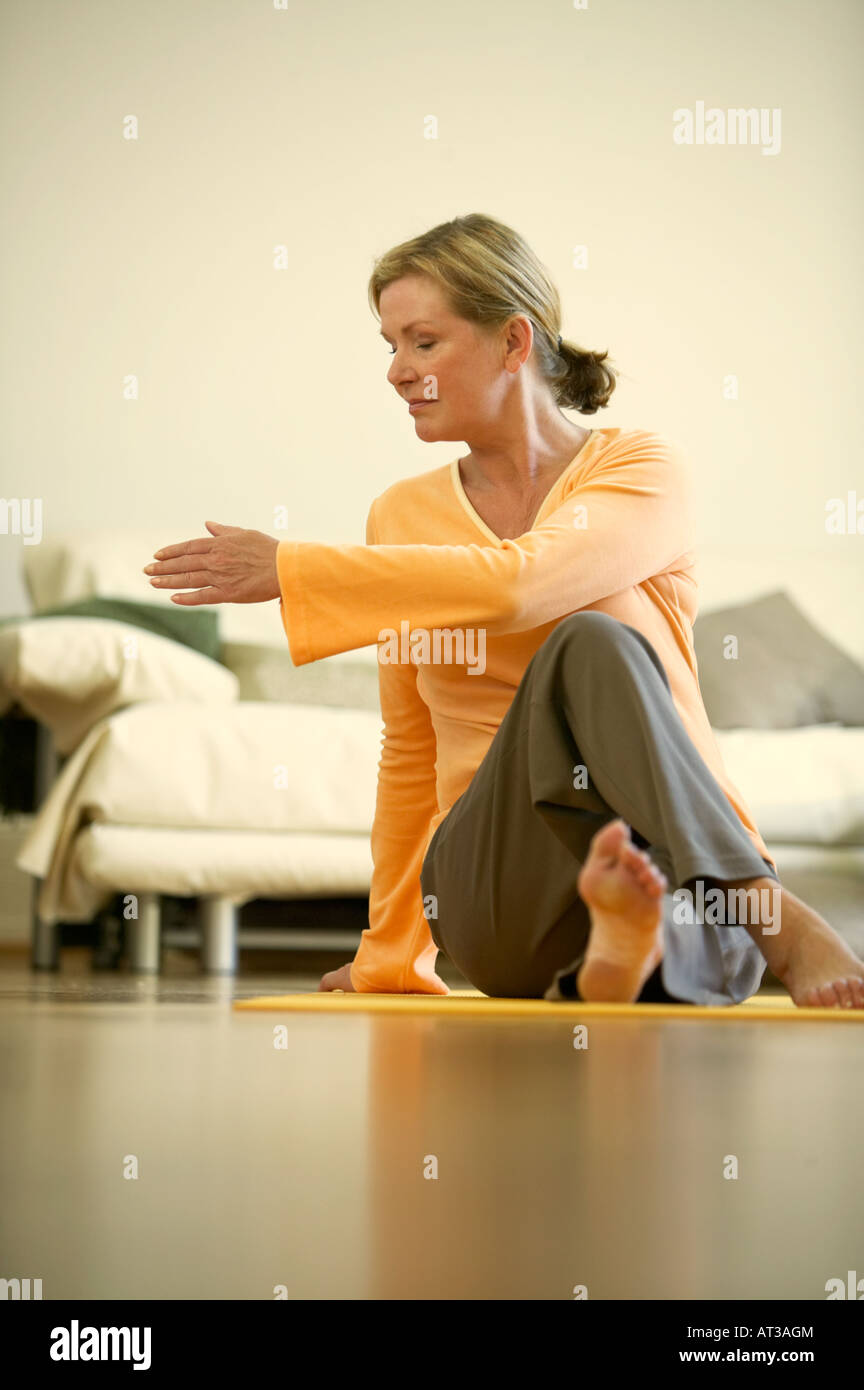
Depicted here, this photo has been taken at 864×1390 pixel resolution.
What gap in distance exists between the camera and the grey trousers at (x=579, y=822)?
1133 mm

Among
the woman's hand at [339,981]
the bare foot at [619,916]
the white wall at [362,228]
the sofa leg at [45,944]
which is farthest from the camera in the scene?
the white wall at [362,228]

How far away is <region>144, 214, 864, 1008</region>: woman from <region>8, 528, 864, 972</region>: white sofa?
86 centimetres

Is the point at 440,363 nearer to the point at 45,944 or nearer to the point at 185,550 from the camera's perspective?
the point at 185,550

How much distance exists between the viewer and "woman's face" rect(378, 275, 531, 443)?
60.3 inches

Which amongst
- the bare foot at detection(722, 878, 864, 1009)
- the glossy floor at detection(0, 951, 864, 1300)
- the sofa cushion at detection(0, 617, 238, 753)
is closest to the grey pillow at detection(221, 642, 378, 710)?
the sofa cushion at detection(0, 617, 238, 753)

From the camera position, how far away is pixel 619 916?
1054mm

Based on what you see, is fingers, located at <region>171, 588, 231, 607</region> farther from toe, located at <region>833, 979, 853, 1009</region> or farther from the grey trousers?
toe, located at <region>833, 979, 853, 1009</region>

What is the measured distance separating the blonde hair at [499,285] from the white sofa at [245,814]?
3.69 ft

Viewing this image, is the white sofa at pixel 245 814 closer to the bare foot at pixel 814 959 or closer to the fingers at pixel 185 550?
the fingers at pixel 185 550

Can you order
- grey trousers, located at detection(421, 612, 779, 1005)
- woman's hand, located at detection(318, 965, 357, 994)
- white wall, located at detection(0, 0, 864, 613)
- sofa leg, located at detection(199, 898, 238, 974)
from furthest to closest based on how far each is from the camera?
white wall, located at detection(0, 0, 864, 613) → sofa leg, located at detection(199, 898, 238, 974) → woman's hand, located at detection(318, 965, 357, 994) → grey trousers, located at detection(421, 612, 779, 1005)

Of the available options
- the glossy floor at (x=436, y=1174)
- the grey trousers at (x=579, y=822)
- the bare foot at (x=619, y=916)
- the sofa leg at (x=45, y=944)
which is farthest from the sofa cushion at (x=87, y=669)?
the glossy floor at (x=436, y=1174)

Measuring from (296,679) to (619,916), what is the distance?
2.47 metres
